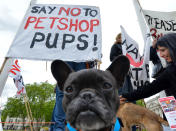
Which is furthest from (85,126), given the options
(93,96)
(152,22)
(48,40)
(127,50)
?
(152,22)

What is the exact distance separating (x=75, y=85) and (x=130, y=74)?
278cm

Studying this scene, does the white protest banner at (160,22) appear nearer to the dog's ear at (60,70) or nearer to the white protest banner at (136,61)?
the white protest banner at (136,61)

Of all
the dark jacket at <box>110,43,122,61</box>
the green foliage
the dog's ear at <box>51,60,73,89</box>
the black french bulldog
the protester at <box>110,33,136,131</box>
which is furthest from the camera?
the green foliage

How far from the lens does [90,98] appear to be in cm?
146

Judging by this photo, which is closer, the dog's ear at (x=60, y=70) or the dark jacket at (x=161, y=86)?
the dog's ear at (x=60, y=70)

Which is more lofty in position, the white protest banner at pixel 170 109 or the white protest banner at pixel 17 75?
the white protest banner at pixel 17 75

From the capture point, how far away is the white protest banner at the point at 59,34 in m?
3.62

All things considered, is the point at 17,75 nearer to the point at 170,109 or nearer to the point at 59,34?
the point at 59,34

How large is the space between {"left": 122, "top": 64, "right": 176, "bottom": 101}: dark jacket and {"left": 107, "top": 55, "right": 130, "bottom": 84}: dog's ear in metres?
0.71

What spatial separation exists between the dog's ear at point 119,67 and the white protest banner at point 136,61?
2.00m

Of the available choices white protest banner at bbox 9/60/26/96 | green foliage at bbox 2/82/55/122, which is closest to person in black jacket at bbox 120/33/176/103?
white protest banner at bbox 9/60/26/96

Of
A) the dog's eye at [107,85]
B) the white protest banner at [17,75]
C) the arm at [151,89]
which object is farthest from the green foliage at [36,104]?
the dog's eye at [107,85]

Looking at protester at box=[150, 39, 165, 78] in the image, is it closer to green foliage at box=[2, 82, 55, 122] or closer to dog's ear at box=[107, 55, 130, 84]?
dog's ear at box=[107, 55, 130, 84]

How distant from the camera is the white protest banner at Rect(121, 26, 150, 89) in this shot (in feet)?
13.4
